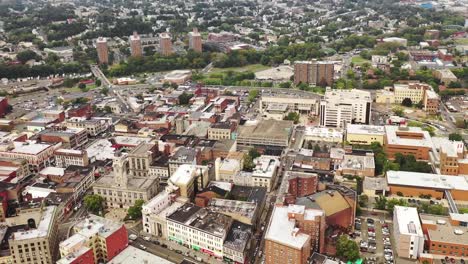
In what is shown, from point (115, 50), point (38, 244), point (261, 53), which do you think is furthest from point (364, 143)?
point (115, 50)

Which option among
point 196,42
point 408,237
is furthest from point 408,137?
point 196,42

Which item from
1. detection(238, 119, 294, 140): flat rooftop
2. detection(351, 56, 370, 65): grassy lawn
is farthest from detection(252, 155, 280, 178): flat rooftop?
detection(351, 56, 370, 65): grassy lawn

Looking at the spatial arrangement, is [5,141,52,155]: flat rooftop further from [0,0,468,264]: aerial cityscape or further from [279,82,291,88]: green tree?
[279,82,291,88]: green tree

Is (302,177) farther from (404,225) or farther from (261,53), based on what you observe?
(261,53)

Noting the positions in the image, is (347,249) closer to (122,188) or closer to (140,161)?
(122,188)

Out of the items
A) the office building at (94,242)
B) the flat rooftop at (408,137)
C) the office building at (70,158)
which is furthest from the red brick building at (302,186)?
the office building at (70,158)

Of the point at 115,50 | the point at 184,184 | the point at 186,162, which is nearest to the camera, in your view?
the point at 184,184
